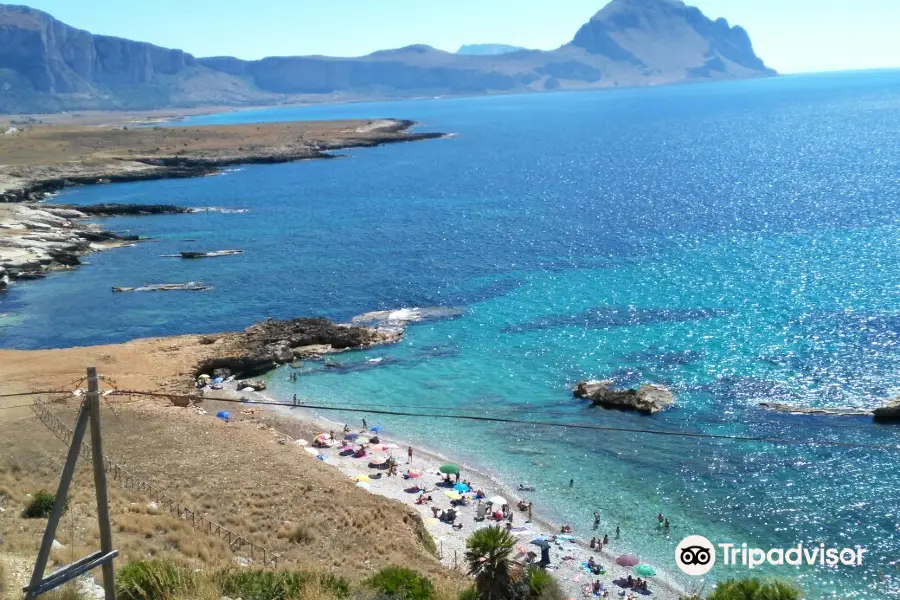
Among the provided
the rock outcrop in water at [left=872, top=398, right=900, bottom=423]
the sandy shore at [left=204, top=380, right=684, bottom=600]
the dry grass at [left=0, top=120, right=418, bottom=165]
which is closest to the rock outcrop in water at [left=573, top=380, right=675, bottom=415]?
the sandy shore at [left=204, top=380, right=684, bottom=600]

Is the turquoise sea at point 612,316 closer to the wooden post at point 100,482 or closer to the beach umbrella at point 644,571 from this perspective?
the beach umbrella at point 644,571

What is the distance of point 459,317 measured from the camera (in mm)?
60438

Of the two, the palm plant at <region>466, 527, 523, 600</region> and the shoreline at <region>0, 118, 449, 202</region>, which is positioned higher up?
the shoreline at <region>0, 118, 449, 202</region>

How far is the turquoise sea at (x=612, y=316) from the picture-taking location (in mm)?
34594

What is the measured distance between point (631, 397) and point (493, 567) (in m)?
25.1

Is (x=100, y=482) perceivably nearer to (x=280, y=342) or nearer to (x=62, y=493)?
(x=62, y=493)

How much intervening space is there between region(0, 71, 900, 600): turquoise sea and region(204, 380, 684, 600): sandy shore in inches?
44.4

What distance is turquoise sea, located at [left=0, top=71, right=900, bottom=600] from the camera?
34.6m

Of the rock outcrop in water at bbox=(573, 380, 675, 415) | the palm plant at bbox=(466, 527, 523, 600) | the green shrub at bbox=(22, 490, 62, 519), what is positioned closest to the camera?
the palm plant at bbox=(466, 527, 523, 600)

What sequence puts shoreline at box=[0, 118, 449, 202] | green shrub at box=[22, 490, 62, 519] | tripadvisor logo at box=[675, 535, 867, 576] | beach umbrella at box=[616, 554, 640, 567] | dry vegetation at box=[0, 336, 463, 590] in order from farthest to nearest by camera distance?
shoreline at box=[0, 118, 449, 202], beach umbrella at box=[616, 554, 640, 567], tripadvisor logo at box=[675, 535, 867, 576], green shrub at box=[22, 490, 62, 519], dry vegetation at box=[0, 336, 463, 590]

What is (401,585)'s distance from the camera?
67.3ft

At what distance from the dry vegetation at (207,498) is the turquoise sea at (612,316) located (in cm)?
861

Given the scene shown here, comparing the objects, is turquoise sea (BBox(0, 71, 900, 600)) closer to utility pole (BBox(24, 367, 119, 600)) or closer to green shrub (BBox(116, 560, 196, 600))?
green shrub (BBox(116, 560, 196, 600))

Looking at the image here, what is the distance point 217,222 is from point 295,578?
89.2 m
